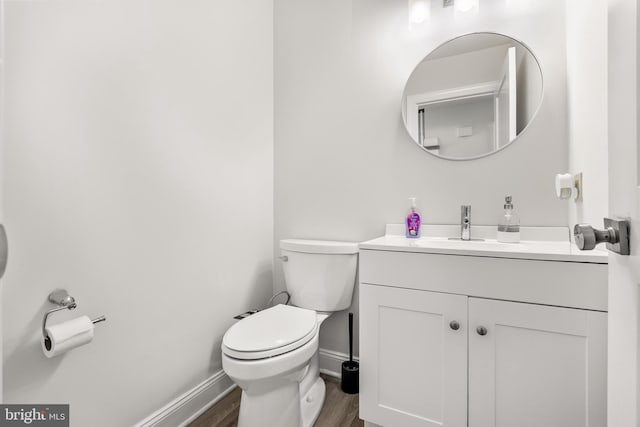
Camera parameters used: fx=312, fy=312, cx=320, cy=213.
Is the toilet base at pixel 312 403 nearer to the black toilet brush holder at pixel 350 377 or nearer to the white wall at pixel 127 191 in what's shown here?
the black toilet brush holder at pixel 350 377

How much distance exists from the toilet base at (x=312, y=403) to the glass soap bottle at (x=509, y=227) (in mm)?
1093

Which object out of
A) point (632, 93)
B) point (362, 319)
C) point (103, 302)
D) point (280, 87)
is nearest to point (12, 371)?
point (103, 302)

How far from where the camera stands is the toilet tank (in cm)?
156

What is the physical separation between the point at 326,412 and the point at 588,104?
5.21 ft

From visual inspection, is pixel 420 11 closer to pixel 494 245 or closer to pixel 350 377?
pixel 494 245

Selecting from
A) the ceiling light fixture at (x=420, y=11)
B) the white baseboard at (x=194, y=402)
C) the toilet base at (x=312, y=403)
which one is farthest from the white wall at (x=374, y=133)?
the white baseboard at (x=194, y=402)

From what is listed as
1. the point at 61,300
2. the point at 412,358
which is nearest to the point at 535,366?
the point at 412,358

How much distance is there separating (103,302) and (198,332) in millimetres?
462

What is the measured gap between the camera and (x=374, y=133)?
5.43ft

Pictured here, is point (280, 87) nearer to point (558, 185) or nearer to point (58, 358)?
point (558, 185)

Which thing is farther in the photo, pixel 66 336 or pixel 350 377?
pixel 350 377

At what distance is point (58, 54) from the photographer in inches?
37.5

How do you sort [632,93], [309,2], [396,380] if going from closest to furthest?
[632,93]
[396,380]
[309,2]

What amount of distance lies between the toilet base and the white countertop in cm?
76
